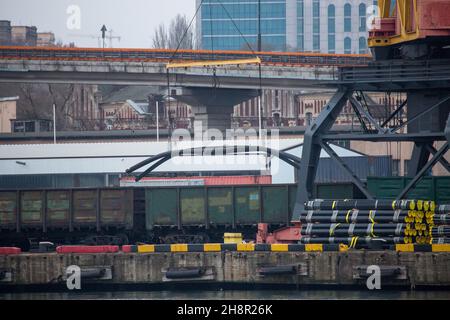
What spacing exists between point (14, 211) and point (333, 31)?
5134 inches

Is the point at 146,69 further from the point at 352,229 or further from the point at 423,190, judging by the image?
the point at 352,229

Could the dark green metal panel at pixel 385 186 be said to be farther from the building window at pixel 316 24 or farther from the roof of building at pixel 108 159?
the building window at pixel 316 24

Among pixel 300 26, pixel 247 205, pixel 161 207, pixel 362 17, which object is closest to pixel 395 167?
pixel 247 205

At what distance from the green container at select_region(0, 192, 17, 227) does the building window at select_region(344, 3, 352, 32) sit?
128014 mm

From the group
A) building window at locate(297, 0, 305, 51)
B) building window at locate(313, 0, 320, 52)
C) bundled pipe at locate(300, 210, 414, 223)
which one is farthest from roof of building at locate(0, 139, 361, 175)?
building window at locate(297, 0, 305, 51)

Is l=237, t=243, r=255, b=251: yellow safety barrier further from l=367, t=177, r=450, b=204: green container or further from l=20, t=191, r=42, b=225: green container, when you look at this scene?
l=20, t=191, r=42, b=225: green container

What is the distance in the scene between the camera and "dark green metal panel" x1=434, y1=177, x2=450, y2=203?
4384 cm

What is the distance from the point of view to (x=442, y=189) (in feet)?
145

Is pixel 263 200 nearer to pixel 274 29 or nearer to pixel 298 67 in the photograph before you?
pixel 298 67

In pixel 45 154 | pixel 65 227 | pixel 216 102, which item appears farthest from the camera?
pixel 216 102

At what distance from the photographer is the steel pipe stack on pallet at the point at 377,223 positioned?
3997 cm

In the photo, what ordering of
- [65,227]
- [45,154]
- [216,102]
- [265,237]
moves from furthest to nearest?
[216,102] < [45,154] < [65,227] < [265,237]

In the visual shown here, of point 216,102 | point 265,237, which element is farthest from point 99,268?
point 216,102

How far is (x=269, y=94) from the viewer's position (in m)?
146
